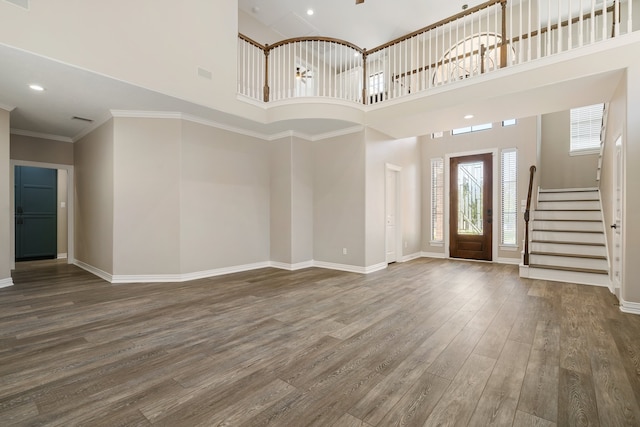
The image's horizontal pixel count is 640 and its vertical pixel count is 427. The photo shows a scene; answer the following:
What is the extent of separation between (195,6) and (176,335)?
447 cm

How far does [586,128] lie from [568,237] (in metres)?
3.16

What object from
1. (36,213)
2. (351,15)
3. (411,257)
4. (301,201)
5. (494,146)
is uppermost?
(351,15)

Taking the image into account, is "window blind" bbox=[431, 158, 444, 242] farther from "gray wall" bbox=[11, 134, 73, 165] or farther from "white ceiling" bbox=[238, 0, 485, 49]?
"gray wall" bbox=[11, 134, 73, 165]

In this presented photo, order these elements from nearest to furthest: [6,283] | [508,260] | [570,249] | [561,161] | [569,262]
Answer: [6,283] → [569,262] → [570,249] → [508,260] → [561,161]

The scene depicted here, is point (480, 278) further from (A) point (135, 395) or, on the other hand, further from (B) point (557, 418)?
(A) point (135, 395)

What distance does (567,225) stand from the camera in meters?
5.64

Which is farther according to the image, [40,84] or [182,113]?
[182,113]

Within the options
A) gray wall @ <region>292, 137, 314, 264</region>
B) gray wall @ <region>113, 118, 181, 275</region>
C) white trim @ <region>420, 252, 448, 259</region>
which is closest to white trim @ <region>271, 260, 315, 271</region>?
gray wall @ <region>292, 137, 314, 264</region>

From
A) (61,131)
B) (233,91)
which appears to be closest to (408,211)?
(233,91)

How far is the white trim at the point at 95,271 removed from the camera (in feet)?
16.0

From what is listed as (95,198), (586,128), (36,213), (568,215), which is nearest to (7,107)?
(95,198)

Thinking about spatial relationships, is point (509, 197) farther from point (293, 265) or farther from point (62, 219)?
point (62, 219)

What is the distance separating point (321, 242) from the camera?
618 centimetres

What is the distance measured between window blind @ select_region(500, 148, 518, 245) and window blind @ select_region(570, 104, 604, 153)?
5.39ft
